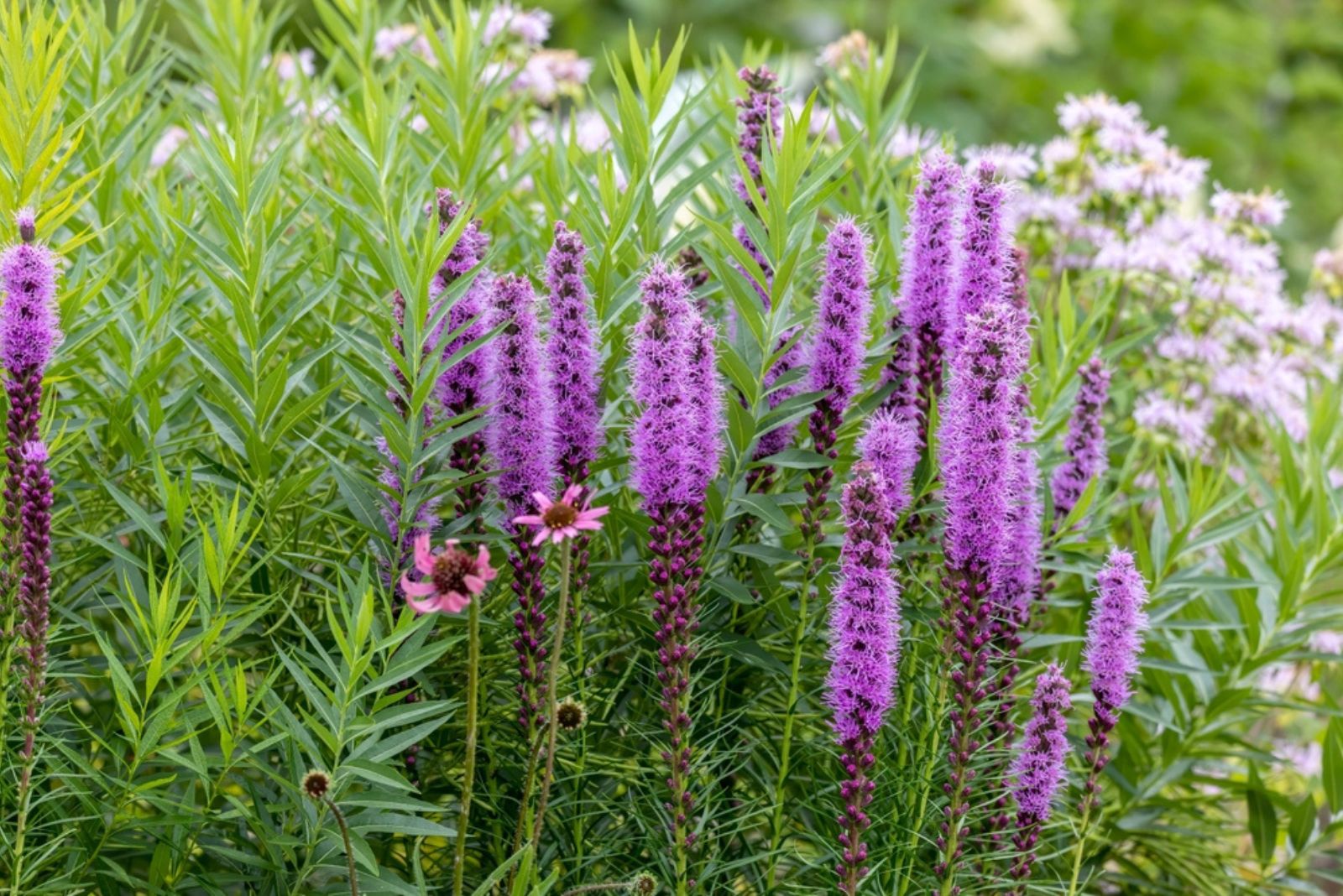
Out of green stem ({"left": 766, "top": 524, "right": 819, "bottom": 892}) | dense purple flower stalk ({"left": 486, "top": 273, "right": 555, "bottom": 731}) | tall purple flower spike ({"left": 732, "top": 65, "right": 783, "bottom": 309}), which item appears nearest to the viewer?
dense purple flower stalk ({"left": 486, "top": 273, "right": 555, "bottom": 731})

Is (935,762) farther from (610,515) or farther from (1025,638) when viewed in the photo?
(610,515)

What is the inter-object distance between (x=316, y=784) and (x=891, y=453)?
0.80 m

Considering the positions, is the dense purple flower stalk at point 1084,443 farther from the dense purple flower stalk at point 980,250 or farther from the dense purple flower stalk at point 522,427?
the dense purple flower stalk at point 522,427

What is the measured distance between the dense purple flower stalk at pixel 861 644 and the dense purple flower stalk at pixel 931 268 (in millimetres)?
333

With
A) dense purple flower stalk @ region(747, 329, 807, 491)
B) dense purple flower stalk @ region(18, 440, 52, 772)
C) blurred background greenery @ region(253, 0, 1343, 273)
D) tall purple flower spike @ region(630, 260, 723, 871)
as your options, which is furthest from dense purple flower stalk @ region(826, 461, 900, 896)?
blurred background greenery @ region(253, 0, 1343, 273)

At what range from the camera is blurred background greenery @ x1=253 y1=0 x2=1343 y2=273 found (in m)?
9.89

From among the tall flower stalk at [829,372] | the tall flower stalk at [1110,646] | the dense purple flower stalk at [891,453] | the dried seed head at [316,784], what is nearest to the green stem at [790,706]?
the tall flower stalk at [829,372]

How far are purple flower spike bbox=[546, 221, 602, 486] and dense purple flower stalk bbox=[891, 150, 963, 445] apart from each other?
1.51ft

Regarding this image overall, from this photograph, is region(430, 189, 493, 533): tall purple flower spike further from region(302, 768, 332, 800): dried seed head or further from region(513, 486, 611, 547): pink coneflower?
region(302, 768, 332, 800): dried seed head

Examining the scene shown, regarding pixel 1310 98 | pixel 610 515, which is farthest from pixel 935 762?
pixel 1310 98

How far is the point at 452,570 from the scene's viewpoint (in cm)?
145

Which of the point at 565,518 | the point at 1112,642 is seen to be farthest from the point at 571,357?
the point at 1112,642

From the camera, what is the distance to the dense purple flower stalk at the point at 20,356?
162 centimetres

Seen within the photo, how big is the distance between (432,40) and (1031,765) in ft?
5.61
